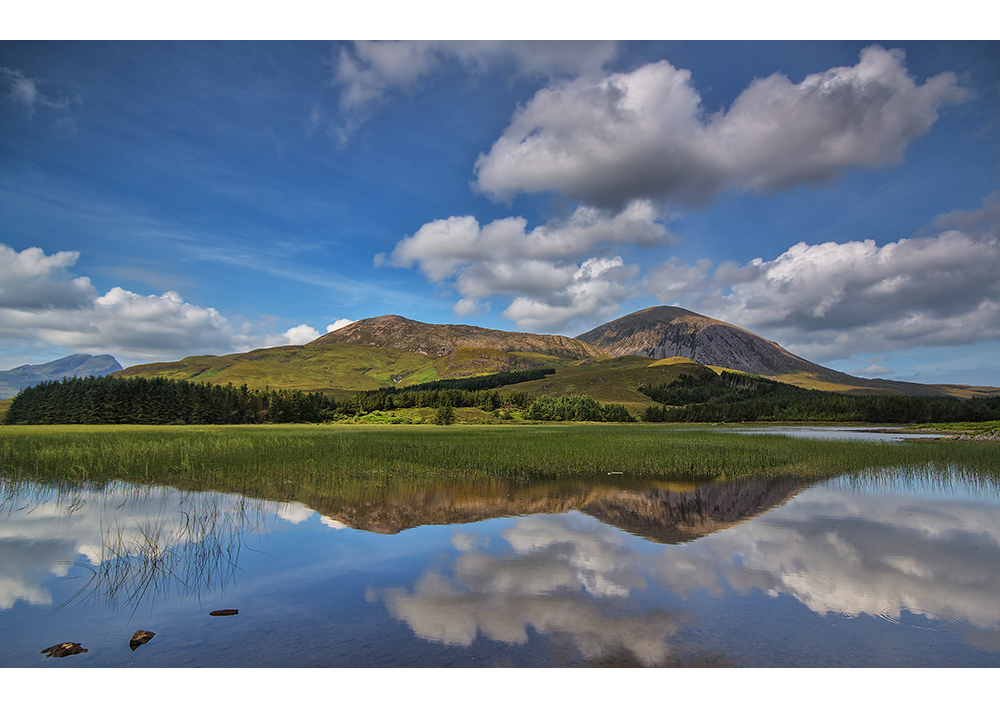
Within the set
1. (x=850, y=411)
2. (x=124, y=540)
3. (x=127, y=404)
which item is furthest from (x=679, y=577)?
(x=850, y=411)

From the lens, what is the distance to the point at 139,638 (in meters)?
7.66

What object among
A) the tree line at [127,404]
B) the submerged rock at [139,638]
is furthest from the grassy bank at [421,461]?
the tree line at [127,404]

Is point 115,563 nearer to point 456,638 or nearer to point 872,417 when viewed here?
point 456,638

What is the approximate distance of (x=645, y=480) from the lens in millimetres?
24781

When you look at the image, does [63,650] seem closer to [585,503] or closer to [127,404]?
[585,503]

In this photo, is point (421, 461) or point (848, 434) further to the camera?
point (848, 434)

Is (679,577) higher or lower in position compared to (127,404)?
lower

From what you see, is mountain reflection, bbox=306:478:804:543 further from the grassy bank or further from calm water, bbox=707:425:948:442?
calm water, bbox=707:425:948:442

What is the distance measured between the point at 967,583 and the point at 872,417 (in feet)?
546

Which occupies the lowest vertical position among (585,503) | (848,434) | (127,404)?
(848,434)

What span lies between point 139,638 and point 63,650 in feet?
3.07

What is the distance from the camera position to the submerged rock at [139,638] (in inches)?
296

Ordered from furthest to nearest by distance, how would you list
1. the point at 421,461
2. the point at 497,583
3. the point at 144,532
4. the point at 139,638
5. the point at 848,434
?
the point at 848,434
the point at 421,461
the point at 144,532
the point at 497,583
the point at 139,638
